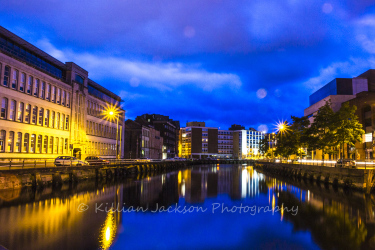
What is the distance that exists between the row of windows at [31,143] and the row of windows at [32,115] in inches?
84.7

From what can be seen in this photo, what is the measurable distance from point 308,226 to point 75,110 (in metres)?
56.1

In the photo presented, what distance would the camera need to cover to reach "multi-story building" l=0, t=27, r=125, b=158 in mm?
44000

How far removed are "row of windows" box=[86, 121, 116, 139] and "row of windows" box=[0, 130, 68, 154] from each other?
12.0 metres

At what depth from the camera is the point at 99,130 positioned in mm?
78375

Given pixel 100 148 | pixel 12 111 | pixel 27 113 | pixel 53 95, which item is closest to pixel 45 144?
pixel 27 113

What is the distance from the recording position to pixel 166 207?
22578 millimetres

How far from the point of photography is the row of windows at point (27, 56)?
46719mm

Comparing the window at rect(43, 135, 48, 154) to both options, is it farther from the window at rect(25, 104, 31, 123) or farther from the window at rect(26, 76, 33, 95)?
the window at rect(26, 76, 33, 95)

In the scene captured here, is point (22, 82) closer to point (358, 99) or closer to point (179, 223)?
point (179, 223)

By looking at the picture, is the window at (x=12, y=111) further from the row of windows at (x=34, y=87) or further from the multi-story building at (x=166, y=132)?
the multi-story building at (x=166, y=132)

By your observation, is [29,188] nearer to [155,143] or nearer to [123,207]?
[123,207]

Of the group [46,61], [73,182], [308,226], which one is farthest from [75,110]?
[308,226]

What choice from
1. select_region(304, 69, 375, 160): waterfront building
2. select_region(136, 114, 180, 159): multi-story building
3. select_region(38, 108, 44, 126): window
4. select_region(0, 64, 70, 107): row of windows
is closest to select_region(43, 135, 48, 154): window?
select_region(38, 108, 44, 126): window

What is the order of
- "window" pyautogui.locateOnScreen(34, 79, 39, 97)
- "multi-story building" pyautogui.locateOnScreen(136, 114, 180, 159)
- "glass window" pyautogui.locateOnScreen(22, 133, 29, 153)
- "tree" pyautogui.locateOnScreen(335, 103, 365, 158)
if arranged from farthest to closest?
"multi-story building" pyautogui.locateOnScreen(136, 114, 180, 159) < "window" pyautogui.locateOnScreen(34, 79, 39, 97) < "glass window" pyautogui.locateOnScreen(22, 133, 29, 153) < "tree" pyautogui.locateOnScreen(335, 103, 365, 158)
